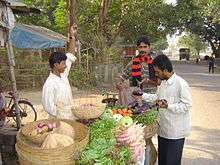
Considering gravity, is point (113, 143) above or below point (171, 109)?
below

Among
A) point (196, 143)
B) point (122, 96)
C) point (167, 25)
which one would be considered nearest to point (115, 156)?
point (122, 96)

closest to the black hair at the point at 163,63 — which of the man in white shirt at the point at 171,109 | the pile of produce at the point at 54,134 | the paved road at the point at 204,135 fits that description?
the man in white shirt at the point at 171,109

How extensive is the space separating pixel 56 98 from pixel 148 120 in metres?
1.07

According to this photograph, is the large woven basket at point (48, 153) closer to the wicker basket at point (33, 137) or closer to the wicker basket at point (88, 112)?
the wicker basket at point (33, 137)

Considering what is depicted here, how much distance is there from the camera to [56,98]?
14.8ft

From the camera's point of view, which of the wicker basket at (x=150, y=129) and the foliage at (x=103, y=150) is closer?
the foliage at (x=103, y=150)

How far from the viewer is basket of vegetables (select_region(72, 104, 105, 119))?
13.8 ft

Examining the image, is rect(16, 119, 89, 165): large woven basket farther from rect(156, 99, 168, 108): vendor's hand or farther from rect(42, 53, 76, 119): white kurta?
rect(156, 99, 168, 108): vendor's hand

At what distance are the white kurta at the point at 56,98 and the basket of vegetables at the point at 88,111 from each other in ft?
0.38

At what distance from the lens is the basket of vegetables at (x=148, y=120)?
14.9ft

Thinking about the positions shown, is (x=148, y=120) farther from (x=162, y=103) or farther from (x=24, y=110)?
(x=24, y=110)

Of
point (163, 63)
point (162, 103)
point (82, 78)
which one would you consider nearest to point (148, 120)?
point (162, 103)

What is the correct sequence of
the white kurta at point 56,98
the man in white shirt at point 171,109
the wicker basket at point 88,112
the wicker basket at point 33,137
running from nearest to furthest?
the wicker basket at point 33,137 → the wicker basket at point 88,112 → the white kurta at point 56,98 → the man in white shirt at point 171,109

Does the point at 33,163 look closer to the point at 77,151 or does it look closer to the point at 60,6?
the point at 77,151
